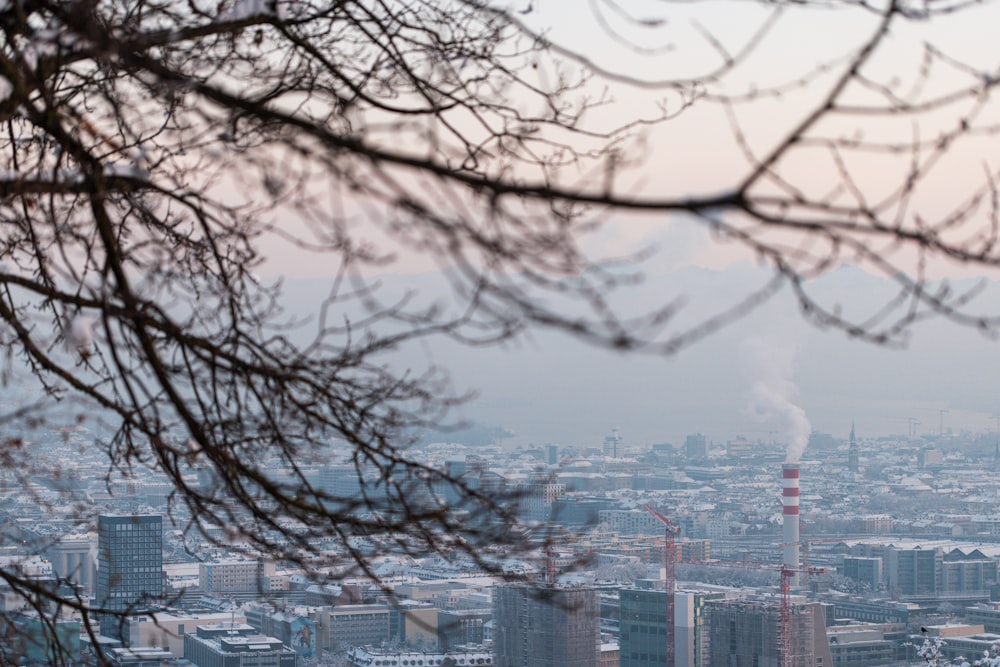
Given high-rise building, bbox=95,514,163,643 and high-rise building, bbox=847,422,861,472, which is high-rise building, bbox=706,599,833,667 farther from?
high-rise building, bbox=847,422,861,472

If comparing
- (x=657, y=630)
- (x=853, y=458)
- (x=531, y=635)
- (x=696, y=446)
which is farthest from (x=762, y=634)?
(x=853, y=458)

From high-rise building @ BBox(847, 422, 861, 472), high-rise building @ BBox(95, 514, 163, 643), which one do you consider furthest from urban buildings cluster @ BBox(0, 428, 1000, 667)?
high-rise building @ BBox(847, 422, 861, 472)

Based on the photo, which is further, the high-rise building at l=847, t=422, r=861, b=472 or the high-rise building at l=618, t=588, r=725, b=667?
the high-rise building at l=847, t=422, r=861, b=472

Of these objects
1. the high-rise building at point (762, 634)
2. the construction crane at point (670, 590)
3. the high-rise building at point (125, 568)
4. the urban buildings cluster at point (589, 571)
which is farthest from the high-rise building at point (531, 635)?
the high-rise building at point (125, 568)

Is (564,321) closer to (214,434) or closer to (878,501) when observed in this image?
(214,434)

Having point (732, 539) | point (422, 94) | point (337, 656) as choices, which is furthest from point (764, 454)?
point (422, 94)

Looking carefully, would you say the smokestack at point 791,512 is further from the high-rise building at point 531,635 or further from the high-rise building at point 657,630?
the high-rise building at point 531,635
